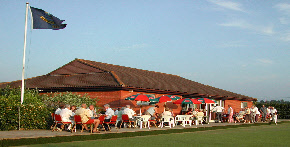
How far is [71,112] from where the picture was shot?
→ 59.4 feet

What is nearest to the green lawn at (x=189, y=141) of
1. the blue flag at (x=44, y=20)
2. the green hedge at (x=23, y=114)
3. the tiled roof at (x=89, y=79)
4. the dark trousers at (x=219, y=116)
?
the green hedge at (x=23, y=114)

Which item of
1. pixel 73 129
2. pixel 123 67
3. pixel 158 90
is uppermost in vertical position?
pixel 123 67

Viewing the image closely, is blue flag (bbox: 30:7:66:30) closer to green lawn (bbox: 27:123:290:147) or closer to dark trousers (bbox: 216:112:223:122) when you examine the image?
green lawn (bbox: 27:123:290:147)

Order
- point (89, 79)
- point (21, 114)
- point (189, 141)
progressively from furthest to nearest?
point (89, 79) → point (21, 114) → point (189, 141)

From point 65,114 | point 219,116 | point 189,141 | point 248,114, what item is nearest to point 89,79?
point 65,114

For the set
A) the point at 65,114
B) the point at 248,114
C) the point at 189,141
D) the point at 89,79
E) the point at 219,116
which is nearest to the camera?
the point at 189,141

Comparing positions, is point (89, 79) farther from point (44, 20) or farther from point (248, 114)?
point (248, 114)

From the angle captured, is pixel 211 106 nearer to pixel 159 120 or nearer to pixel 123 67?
pixel 123 67

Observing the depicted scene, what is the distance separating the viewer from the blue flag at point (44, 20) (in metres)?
19.9

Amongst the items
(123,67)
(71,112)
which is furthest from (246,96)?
(71,112)

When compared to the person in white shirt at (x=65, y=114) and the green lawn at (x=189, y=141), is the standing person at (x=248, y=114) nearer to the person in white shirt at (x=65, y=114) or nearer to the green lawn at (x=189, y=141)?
the green lawn at (x=189, y=141)

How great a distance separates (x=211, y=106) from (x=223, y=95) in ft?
7.85

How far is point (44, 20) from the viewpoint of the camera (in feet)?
65.4

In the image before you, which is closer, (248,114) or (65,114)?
(65,114)
